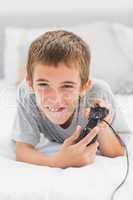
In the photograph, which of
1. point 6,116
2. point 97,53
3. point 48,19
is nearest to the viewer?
point 6,116

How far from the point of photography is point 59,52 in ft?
3.78

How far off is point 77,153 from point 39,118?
0.66 ft

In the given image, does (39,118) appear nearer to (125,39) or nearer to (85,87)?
(85,87)

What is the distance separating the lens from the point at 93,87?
1.32 m

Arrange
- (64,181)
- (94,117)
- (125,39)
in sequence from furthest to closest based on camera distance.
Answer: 1. (125,39)
2. (94,117)
3. (64,181)

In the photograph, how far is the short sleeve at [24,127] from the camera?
130cm

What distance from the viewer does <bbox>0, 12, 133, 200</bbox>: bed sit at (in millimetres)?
1033

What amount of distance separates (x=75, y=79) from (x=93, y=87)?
0.17 m

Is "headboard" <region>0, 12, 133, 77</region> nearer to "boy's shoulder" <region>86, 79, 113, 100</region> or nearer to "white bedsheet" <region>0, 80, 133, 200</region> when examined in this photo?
"boy's shoulder" <region>86, 79, 113, 100</region>

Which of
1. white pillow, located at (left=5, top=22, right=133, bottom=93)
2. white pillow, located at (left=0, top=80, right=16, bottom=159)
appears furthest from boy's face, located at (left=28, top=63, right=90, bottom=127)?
white pillow, located at (left=5, top=22, right=133, bottom=93)

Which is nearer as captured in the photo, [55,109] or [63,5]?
[55,109]

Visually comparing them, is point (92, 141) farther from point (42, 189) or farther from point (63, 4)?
point (63, 4)

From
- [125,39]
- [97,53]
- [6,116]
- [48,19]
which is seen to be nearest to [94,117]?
[6,116]

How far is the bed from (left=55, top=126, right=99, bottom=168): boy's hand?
3 cm
